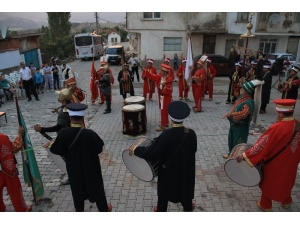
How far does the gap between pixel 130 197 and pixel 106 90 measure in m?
5.05

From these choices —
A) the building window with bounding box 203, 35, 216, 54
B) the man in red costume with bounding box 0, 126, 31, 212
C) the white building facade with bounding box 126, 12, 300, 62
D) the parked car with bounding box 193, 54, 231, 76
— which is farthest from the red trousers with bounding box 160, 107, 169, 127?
the building window with bounding box 203, 35, 216, 54

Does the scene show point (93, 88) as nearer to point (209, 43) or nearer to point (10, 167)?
point (10, 167)

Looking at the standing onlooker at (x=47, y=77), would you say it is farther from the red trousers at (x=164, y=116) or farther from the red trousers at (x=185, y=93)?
the red trousers at (x=164, y=116)

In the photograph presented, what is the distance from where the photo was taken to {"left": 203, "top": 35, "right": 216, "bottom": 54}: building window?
65.6 ft

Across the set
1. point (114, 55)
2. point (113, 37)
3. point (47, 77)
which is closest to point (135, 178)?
point (47, 77)

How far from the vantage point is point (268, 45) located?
19.3m

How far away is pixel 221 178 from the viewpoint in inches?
195

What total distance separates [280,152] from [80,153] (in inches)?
108

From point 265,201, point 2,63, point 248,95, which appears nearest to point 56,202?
point 265,201

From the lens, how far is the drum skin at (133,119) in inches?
265

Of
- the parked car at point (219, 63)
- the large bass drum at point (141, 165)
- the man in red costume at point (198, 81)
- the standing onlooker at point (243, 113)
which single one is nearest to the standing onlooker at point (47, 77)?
the man in red costume at point (198, 81)

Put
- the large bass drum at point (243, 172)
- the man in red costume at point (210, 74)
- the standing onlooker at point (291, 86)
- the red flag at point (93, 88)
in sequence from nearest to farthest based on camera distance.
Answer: the large bass drum at point (243, 172) → the standing onlooker at point (291, 86) → the man in red costume at point (210, 74) → the red flag at point (93, 88)

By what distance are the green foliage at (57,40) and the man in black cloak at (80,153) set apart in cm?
3015

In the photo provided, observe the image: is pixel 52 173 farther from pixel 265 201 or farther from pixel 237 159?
pixel 265 201
